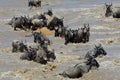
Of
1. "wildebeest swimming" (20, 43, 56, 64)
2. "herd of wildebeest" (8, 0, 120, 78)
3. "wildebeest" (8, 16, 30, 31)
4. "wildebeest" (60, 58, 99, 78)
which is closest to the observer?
"wildebeest" (60, 58, 99, 78)

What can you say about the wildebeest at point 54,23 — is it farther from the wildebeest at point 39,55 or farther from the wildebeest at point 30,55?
the wildebeest at point 30,55

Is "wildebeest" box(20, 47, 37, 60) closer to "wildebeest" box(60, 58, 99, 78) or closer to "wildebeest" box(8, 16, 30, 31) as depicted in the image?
"wildebeest" box(60, 58, 99, 78)

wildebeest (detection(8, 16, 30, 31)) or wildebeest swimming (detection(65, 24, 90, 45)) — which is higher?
wildebeest swimming (detection(65, 24, 90, 45))

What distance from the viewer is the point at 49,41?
79.0ft

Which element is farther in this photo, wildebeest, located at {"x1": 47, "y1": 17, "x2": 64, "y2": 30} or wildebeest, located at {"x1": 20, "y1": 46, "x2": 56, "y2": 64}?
wildebeest, located at {"x1": 47, "y1": 17, "x2": 64, "y2": 30}

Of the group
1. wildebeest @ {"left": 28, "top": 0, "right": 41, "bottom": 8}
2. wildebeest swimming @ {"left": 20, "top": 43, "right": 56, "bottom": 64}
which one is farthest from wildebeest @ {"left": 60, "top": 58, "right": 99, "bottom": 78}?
wildebeest @ {"left": 28, "top": 0, "right": 41, "bottom": 8}

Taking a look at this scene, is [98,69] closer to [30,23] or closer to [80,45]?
[80,45]

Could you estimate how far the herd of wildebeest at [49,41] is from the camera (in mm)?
16297

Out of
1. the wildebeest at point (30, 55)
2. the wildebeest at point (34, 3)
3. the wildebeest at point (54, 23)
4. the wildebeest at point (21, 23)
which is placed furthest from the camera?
the wildebeest at point (34, 3)

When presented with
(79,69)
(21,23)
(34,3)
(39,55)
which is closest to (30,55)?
(39,55)

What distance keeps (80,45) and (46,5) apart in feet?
62.1

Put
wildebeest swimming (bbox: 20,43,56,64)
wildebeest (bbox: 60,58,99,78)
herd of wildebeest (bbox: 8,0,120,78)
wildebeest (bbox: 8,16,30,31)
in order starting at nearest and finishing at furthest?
wildebeest (bbox: 60,58,99,78) < herd of wildebeest (bbox: 8,0,120,78) < wildebeest swimming (bbox: 20,43,56,64) < wildebeest (bbox: 8,16,30,31)

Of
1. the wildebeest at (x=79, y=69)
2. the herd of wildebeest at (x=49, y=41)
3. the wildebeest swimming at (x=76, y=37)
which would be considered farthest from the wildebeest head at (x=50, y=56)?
the wildebeest swimming at (x=76, y=37)

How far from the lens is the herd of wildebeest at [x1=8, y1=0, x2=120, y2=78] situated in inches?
642
